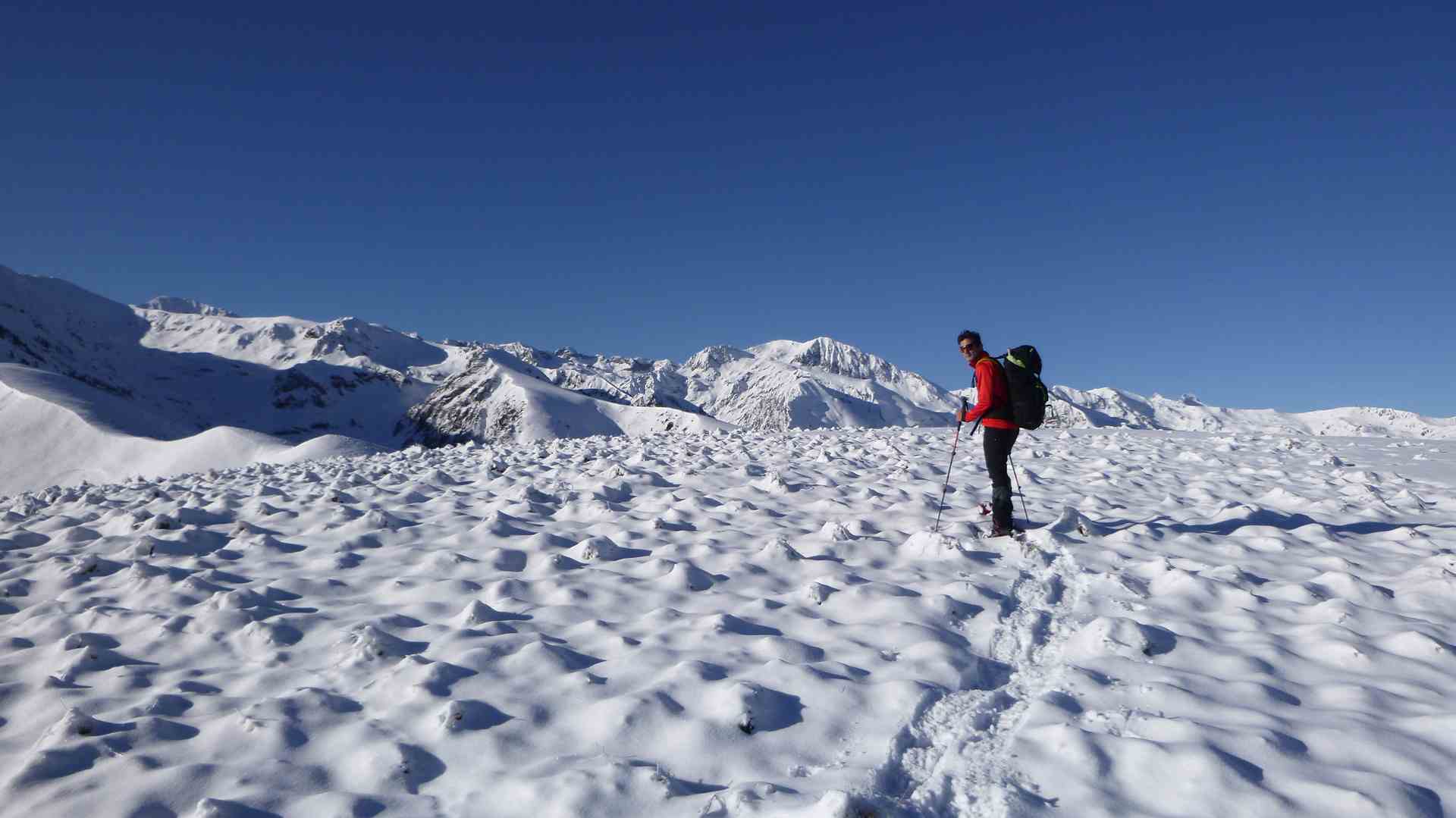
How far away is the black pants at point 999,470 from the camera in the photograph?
31.5 feet

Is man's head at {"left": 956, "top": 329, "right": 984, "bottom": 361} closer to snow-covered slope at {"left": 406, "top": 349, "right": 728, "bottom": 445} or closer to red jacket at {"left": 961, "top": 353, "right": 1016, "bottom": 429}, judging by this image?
red jacket at {"left": 961, "top": 353, "right": 1016, "bottom": 429}

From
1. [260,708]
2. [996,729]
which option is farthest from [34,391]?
[996,729]

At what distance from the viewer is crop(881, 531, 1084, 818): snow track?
431 cm

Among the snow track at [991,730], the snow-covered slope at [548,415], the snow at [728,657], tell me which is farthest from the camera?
the snow-covered slope at [548,415]

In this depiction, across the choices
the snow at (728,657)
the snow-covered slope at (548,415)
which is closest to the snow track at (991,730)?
the snow at (728,657)

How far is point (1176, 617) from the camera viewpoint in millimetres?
6898

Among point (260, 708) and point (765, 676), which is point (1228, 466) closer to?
point (765, 676)

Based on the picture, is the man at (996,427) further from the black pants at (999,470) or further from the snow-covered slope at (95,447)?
the snow-covered slope at (95,447)

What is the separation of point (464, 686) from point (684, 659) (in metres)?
1.74

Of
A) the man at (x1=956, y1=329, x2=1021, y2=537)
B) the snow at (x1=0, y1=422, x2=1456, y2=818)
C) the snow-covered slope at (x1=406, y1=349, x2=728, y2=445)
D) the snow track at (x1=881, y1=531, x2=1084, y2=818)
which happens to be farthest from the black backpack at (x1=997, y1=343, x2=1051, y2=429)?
the snow-covered slope at (x1=406, y1=349, x2=728, y2=445)

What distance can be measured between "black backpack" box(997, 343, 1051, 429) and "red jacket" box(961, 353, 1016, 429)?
0.08 meters

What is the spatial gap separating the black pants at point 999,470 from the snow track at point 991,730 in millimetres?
2137

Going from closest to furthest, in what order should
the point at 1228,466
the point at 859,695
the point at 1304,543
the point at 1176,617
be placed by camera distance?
the point at 859,695 → the point at 1176,617 → the point at 1304,543 → the point at 1228,466

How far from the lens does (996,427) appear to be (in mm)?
9758
